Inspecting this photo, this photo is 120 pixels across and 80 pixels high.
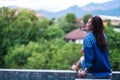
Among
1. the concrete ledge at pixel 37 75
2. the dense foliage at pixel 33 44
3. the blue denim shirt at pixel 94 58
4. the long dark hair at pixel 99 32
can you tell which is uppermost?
the long dark hair at pixel 99 32

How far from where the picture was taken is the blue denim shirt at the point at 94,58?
3215 millimetres

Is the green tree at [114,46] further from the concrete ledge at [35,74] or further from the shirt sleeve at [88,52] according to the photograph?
the shirt sleeve at [88,52]

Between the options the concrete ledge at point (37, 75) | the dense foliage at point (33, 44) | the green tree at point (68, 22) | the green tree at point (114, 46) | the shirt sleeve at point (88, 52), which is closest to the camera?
A: the shirt sleeve at point (88, 52)

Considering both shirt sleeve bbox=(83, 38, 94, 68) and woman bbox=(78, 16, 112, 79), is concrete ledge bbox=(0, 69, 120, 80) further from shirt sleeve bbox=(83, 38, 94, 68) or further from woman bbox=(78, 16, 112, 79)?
shirt sleeve bbox=(83, 38, 94, 68)

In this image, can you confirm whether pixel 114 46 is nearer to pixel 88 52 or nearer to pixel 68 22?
pixel 88 52

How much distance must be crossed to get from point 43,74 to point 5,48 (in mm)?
35192

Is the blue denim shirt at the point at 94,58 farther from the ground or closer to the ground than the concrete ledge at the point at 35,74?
farther from the ground

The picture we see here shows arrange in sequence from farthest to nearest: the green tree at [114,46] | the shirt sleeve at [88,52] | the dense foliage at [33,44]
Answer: the dense foliage at [33,44] → the green tree at [114,46] → the shirt sleeve at [88,52]

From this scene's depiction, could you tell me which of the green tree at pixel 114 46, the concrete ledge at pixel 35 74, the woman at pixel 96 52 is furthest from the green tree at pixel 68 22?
the woman at pixel 96 52

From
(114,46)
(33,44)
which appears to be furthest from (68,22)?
(114,46)

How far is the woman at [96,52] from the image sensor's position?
10.6 feet

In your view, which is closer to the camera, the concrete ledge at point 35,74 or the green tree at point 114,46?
the concrete ledge at point 35,74

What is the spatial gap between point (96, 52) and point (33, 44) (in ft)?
111

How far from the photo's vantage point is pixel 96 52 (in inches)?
128
